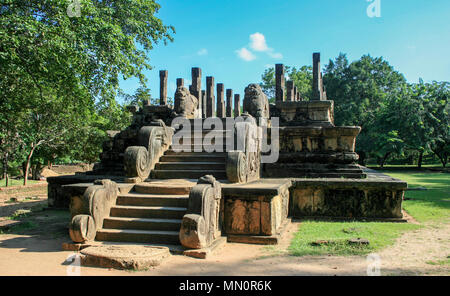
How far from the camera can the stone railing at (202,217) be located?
177 inches

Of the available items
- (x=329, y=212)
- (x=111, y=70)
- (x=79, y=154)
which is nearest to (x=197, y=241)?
(x=329, y=212)

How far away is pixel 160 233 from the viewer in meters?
4.88

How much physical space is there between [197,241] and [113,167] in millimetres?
4630

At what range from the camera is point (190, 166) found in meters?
7.02

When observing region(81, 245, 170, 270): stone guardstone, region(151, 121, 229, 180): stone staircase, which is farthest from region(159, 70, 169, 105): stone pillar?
region(81, 245, 170, 270): stone guardstone

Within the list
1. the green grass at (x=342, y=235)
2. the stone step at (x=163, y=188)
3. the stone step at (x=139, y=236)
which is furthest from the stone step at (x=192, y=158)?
the stone step at (x=139, y=236)

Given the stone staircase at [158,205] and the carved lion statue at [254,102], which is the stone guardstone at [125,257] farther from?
the carved lion statue at [254,102]

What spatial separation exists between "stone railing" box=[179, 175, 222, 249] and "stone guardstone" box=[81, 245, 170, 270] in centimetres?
34

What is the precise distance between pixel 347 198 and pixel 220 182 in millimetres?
2611

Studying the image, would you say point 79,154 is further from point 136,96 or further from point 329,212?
point 329,212

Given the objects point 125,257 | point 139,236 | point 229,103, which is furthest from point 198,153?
point 229,103

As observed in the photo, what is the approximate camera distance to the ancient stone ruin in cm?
500

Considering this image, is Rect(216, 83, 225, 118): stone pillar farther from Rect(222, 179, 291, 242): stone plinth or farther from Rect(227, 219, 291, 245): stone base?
Rect(227, 219, 291, 245): stone base

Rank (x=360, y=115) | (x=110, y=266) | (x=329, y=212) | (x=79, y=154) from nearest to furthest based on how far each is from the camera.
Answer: (x=110, y=266)
(x=329, y=212)
(x=79, y=154)
(x=360, y=115)
